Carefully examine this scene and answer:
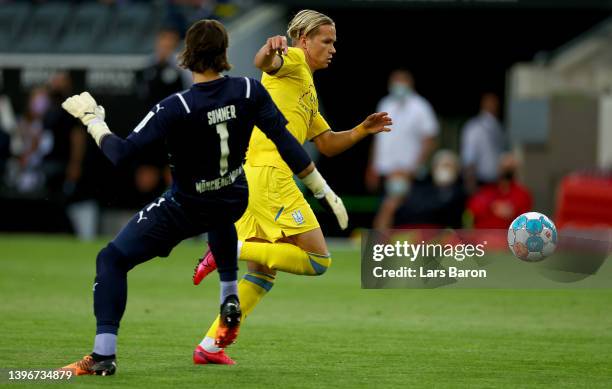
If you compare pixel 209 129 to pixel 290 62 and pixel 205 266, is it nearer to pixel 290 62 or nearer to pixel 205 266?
pixel 290 62

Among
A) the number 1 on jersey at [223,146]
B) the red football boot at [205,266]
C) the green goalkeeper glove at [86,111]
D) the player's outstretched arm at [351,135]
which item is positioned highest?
the player's outstretched arm at [351,135]

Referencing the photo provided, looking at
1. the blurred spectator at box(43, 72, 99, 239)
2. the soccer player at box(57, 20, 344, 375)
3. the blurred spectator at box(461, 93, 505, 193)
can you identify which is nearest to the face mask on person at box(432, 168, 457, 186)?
the blurred spectator at box(461, 93, 505, 193)

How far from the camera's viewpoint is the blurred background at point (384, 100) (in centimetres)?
1814

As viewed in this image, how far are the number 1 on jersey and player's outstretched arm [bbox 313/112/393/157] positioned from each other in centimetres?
138

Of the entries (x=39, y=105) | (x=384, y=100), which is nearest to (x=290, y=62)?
(x=384, y=100)

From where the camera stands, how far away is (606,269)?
13.2m

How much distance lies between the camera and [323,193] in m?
7.79

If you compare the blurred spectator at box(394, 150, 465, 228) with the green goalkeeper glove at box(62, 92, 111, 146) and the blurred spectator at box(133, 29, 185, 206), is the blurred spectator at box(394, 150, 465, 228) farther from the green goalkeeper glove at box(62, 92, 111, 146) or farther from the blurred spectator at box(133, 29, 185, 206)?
the green goalkeeper glove at box(62, 92, 111, 146)

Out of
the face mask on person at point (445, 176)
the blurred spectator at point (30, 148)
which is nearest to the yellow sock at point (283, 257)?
the face mask on person at point (445, 176)

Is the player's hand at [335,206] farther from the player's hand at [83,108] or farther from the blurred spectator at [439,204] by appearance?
the blurred spectator at [439,204]

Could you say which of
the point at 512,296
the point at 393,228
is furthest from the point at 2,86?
the point at 512,296

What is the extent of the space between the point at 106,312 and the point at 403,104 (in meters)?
11.9

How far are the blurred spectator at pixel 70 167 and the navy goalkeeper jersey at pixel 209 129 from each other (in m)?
12.0

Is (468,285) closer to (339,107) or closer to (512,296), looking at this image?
(512,296)
